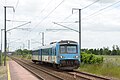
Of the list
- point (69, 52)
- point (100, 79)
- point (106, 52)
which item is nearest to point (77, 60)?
point (69, 52)

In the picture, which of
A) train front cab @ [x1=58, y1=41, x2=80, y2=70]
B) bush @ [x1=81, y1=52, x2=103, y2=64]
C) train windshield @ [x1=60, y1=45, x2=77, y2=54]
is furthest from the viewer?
bush @ [x1=81, y1=52, x2=103, y2=64]

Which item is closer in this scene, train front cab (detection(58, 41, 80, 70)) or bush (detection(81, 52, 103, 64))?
train front cab (detection(58, 41, 80, 70))

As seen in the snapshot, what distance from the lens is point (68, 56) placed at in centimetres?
3388

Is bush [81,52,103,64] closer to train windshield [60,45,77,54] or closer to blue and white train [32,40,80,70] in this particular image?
blue and white train [32,40,80,70]

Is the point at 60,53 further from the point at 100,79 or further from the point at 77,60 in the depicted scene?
the point at 100,79

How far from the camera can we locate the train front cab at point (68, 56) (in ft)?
110

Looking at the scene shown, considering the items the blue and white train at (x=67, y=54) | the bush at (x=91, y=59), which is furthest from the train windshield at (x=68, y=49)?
the bush at (x=91, y=59)

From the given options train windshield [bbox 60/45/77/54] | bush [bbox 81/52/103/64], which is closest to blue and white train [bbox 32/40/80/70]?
train windshield [bbox 60/45/77/54]

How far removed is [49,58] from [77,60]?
575 centimetres

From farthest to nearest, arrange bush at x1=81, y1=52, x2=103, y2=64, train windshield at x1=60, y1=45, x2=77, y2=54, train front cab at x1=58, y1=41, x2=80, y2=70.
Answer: bush at x1=81, y1=52, x2=103, y2=64 < train windshield at x1=60, y1=45, x2=77, y2=54 < train front cab at x1=58, y1=41, x2=80, y2=70

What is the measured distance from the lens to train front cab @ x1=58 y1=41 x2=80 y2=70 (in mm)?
33625

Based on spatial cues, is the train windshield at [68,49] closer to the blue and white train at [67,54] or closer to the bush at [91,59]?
the blue and white train at [67,54]

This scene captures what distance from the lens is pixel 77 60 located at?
3406cm

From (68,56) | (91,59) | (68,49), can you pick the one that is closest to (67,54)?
(68,56)
